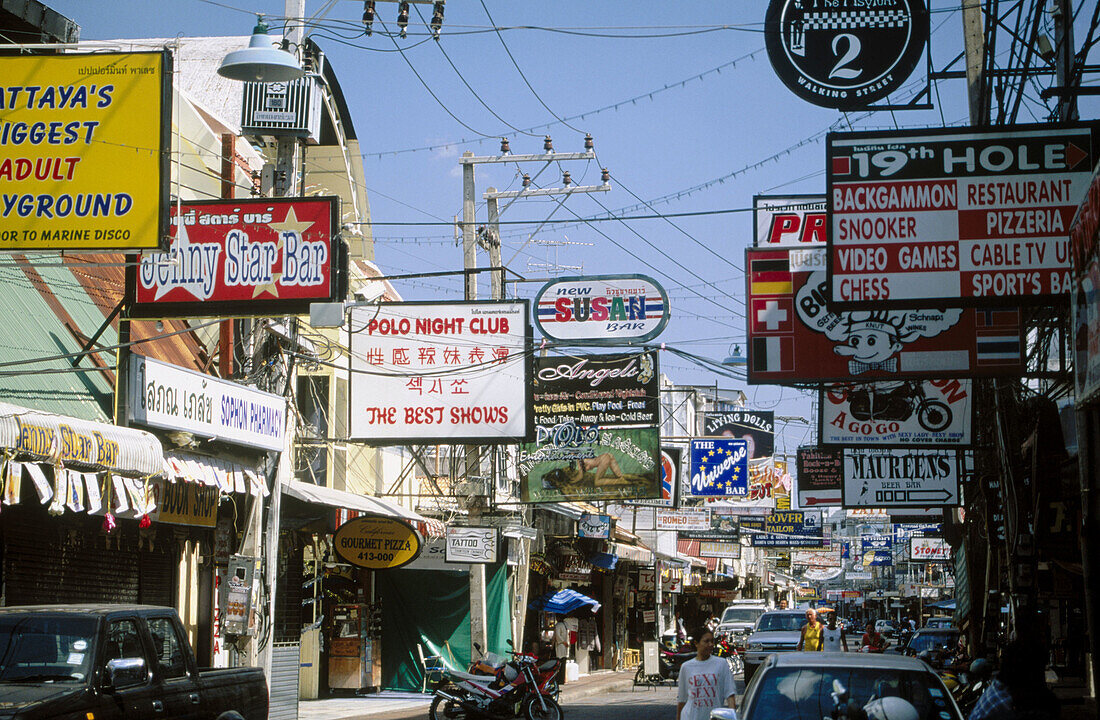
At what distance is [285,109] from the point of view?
17.6 meters

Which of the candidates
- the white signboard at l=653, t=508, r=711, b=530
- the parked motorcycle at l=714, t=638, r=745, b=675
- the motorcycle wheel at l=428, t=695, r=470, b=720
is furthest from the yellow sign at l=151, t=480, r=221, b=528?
the white signboard at l=653, t=508, r=711, b=530

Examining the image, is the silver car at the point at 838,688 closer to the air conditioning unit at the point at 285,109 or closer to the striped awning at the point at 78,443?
the striped awning at the point at 78,443

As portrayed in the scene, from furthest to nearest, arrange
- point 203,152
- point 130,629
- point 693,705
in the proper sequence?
point 203,152 → point 693,705 → point 130,629

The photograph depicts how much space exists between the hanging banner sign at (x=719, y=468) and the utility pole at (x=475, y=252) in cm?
902

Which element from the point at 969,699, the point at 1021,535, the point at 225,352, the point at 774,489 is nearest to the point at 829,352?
the point at 1021,535

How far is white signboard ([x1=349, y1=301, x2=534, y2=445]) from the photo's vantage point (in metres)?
23.1

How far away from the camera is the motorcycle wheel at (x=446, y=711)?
1844 cm

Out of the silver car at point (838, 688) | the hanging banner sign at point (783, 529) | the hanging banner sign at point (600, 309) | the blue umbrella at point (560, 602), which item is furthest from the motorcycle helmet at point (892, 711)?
the hanging banner sign at point (783, 529)

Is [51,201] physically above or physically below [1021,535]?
above

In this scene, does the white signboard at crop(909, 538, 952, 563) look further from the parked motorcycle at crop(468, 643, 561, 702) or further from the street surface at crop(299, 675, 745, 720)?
the parked motorcycle at crop(468, 643, 561, 702)

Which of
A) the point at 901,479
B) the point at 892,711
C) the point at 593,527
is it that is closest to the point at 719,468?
the point at 593,527

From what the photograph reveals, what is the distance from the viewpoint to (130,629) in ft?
31.0

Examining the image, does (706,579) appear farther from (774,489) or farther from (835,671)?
(835,671)

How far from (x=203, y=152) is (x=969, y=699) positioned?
15.2 meters
